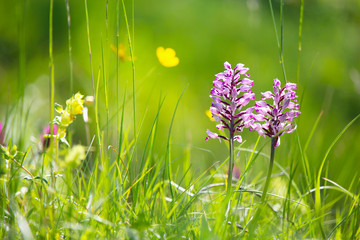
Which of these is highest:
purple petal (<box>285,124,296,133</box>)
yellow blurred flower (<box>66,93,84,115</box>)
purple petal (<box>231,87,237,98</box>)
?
purple petal (<box>231,87,237,98</box>)

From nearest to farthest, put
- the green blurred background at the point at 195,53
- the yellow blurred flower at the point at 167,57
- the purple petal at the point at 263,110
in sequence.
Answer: the purple petal at the point at 263,110
the yellow blurred flower at the point at 167,57
the green blurred background at the point at 195,53

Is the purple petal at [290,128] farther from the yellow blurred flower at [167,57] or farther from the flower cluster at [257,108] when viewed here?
the yellow blurred flower at [167,57]

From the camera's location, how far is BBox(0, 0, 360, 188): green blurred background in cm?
331

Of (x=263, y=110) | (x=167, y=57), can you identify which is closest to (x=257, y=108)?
(x=263, y=110)

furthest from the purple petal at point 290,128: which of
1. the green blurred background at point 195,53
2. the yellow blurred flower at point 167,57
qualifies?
the green blurred background at point 195,53

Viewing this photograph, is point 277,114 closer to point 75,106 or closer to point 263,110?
point 263,110

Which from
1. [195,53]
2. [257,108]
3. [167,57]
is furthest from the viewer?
[195,53]

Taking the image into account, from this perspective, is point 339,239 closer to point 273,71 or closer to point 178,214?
point 178,214

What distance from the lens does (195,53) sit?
3770mm

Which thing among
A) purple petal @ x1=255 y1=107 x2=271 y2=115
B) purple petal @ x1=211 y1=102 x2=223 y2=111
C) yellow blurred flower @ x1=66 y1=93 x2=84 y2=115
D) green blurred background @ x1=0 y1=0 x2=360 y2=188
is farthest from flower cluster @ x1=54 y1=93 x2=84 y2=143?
green blurred background @ x1=0 y1=0 x2=360 y2=188

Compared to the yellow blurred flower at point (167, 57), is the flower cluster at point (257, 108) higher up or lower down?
lower down

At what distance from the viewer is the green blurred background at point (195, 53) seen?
331cm

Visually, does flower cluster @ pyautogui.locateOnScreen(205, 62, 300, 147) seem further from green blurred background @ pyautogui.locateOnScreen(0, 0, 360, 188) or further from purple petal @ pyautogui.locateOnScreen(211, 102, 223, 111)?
green blurred background @ pyautogui.locateOnScreen(0, 0, 360, 188)

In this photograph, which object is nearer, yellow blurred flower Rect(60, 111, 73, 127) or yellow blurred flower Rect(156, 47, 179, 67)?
yellow blurred flower Rect(60, 111, 73, 127)
